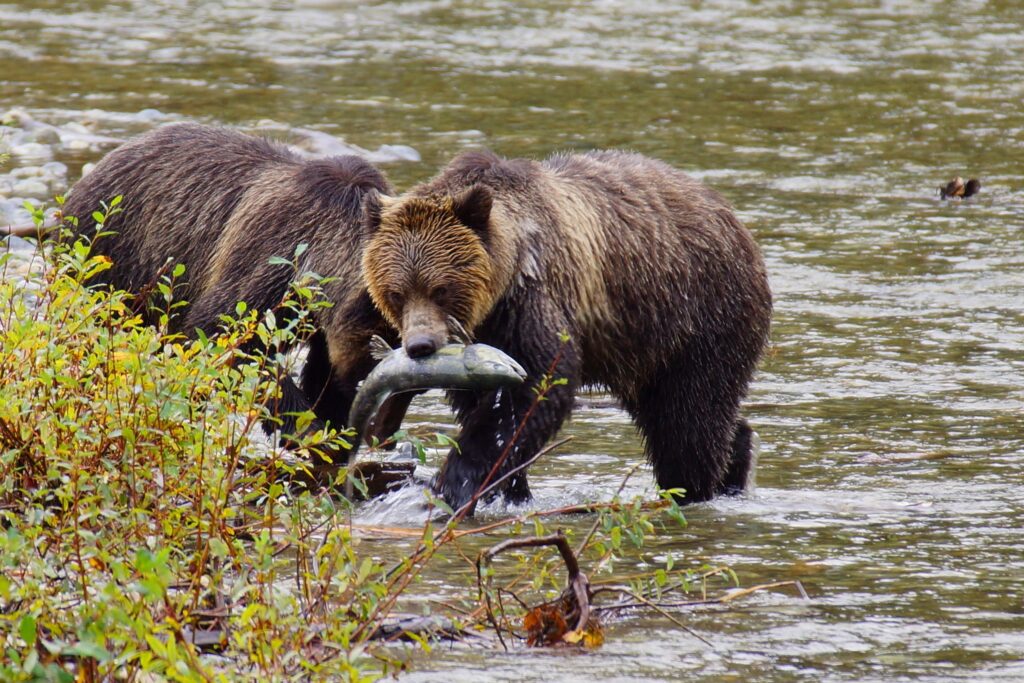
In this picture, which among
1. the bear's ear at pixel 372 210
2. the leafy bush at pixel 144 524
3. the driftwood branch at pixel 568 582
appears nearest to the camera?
the leafy bush at pixel 144 524

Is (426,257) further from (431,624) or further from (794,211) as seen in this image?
(794,211)

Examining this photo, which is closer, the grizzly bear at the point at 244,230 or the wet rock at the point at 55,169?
the grizzly bear at the point at 244,230

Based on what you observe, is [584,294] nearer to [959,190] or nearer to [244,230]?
[244,230]

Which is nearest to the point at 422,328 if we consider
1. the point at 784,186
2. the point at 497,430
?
the point at 497,430

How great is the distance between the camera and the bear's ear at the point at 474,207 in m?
6.48

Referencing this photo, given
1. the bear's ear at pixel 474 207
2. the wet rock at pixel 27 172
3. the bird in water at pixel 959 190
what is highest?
the bear's ear at pixel 474 207

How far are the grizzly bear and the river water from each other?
2.48 feet

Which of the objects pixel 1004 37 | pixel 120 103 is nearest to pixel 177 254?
pixel 120 103

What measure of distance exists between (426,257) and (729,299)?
5.38 ft

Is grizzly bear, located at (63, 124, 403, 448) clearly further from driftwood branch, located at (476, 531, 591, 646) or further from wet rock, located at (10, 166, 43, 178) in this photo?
wet rock, located at (10, 166, 43, 178)

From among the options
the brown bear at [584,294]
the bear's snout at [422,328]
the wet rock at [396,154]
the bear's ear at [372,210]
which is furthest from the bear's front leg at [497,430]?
the wet rock at [396,154]

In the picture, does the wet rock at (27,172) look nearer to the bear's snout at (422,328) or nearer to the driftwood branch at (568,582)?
the bear's snout at (422,328)

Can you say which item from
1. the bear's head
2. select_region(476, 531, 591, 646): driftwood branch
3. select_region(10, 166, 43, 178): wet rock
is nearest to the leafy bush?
select_region(476, 531, 591, 646): driftwood branch

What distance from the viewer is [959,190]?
13.4m
